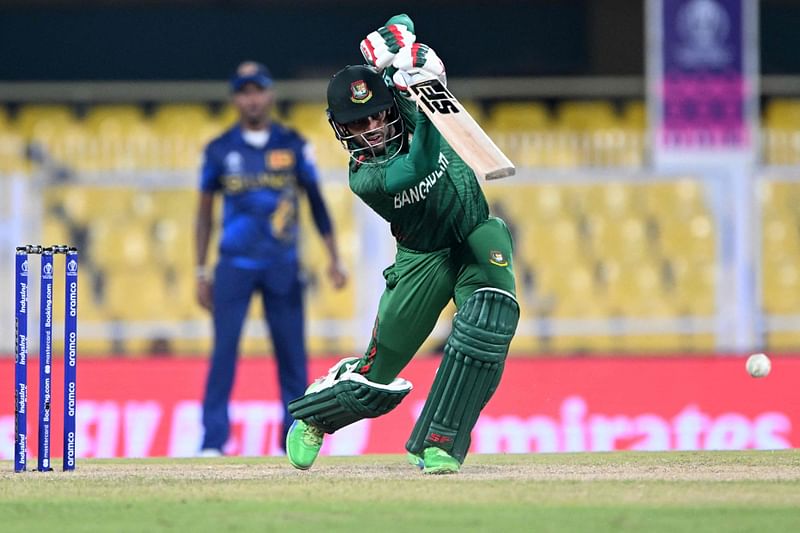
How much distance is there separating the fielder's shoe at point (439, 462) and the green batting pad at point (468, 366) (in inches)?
0.7

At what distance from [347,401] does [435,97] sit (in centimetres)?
114

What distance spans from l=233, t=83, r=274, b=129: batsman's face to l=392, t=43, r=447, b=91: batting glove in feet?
10.8

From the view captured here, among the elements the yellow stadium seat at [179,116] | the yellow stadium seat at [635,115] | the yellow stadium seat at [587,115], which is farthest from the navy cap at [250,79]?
the yellow stadium seat at [635,115]

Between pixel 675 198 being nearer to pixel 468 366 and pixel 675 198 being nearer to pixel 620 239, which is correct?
pixel 620 239

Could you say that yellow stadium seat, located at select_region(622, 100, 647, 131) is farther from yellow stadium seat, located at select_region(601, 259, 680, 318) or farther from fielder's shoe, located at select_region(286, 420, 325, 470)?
fielder's shoe, located at select_region(286, 420, 325, 470)

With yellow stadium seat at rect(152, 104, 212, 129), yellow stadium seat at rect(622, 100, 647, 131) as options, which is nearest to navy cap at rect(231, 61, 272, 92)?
yellow stadium seat at rect(152, 104, 212, 129)

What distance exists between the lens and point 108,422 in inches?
354

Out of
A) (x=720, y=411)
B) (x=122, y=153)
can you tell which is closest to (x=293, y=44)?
(x=122, y=153)

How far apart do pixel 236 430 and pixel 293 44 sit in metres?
4.60

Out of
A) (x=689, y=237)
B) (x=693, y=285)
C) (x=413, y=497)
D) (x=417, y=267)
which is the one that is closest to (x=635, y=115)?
(x=689, y=237)

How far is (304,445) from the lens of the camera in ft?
18.6

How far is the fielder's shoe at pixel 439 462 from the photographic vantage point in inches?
213

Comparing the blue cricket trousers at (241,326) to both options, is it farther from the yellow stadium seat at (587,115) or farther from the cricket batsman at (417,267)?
the yellow stadium seat at (587,115)

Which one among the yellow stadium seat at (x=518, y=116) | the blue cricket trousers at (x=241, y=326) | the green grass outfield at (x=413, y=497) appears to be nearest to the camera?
the green grass outfield at (x=413, y=497)
